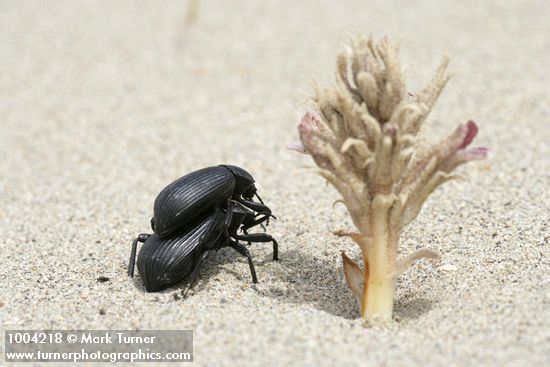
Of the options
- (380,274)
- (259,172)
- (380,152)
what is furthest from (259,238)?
(259,172)

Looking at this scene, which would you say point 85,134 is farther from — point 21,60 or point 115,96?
point 21,60

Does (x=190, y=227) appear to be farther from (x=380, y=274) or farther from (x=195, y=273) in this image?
(x=380, y=274)

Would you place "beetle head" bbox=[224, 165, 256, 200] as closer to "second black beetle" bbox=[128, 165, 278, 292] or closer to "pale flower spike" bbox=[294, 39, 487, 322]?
"second black beetle" bbox=[128, 165, 278, 292]

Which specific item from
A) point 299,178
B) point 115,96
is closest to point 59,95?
point 115,96

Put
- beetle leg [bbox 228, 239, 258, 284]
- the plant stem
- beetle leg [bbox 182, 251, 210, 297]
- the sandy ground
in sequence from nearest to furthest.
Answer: the sandy ground → the plant stem → beetle leg [bbox 182, 251, 210, 297] → beetle leg [bbox 228, 239, 258, 284]

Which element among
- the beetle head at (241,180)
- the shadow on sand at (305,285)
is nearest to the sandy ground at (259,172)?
the shadow on sand at (305,285)

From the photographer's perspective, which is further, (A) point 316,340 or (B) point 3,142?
(B) point 3,142

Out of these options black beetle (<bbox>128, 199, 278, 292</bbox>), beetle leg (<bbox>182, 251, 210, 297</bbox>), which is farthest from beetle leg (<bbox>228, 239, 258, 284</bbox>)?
beetle leg (<bbox>182, 251, 210, 297</bbox>)
